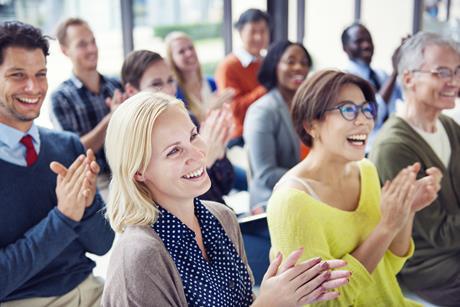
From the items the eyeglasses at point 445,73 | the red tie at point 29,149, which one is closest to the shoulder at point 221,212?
the red tie at point 29,149

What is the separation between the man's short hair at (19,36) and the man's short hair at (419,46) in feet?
4.70

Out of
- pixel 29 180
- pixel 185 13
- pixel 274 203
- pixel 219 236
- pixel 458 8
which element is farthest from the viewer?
pixel 458 8

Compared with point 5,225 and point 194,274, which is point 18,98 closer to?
point 5,225

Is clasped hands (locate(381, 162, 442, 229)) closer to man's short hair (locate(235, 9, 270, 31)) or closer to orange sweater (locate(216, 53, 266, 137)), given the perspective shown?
orange sweater (locate(216, 53, 266, 137))

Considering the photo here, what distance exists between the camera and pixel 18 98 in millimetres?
1683

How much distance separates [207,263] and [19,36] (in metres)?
0.93

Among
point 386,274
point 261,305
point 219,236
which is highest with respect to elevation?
point 219,236

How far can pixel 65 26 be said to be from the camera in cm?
311

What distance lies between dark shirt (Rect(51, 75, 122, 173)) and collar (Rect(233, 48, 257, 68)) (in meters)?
1.40

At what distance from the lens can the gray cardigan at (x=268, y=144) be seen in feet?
8.87

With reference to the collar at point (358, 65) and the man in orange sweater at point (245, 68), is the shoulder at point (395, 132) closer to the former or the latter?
the man in orange sweater at point (245, 68)

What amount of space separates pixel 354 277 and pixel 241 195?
161 cm

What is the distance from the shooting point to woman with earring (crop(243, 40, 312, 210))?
8.91 ft

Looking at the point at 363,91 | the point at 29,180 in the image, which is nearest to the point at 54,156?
the point at 29,180
